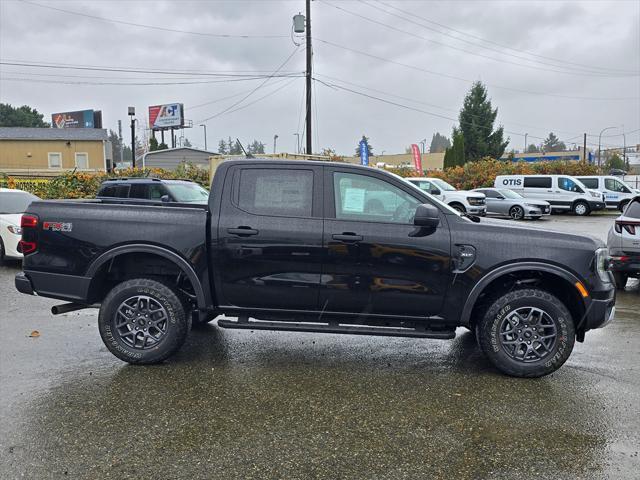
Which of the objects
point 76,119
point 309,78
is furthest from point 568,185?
point 76,119

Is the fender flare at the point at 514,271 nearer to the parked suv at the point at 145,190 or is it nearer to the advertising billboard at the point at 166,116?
the parked suv at the point at 145,190

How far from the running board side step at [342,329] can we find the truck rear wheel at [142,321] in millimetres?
461

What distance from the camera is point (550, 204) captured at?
87.6 ft

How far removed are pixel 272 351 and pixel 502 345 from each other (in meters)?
2.23

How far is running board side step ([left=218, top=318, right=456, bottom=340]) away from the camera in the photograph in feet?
15.4

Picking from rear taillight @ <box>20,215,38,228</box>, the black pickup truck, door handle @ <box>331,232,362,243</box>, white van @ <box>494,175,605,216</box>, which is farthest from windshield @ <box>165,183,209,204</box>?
white van @ <box>494,175,605,216</box>

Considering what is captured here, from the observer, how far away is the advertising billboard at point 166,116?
214 ft

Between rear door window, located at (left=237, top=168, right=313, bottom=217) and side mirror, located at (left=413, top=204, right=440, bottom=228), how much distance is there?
0.97 meters

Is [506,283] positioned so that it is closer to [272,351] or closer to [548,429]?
[548,429]

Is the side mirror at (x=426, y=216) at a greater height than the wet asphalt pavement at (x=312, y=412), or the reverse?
the side mirror at (x=426, y=216)

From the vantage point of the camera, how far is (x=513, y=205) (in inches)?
938

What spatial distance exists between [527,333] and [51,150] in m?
40.9

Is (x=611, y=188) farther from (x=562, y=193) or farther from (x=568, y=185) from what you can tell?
(x=562, y=193)

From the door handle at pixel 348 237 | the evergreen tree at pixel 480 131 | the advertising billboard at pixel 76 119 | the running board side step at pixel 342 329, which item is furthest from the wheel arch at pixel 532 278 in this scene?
the advertising billboard at pixel 76 119
